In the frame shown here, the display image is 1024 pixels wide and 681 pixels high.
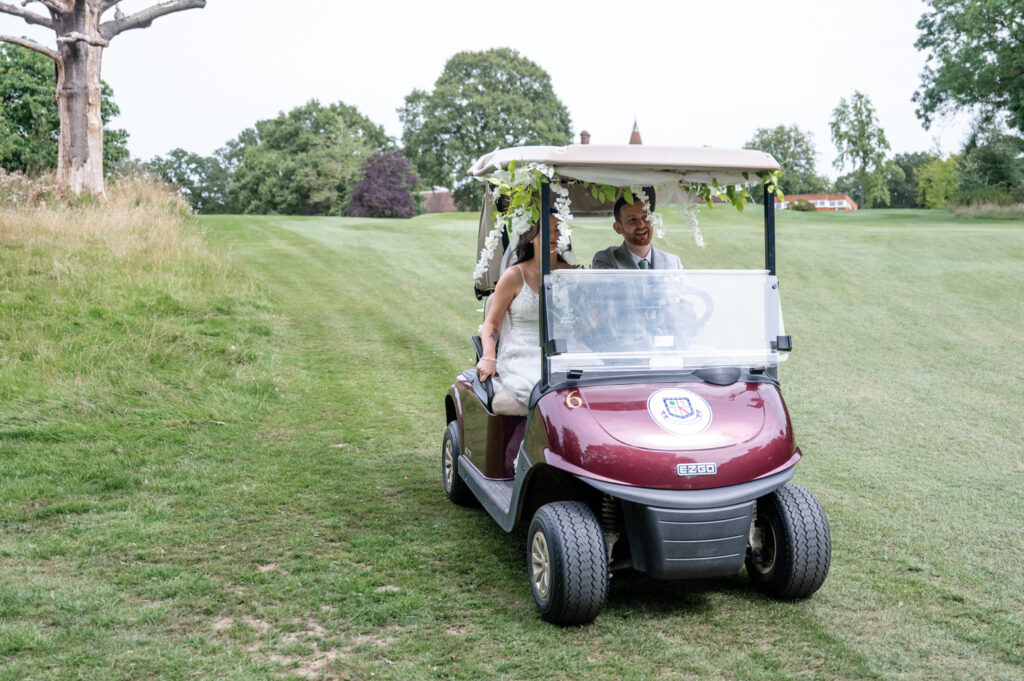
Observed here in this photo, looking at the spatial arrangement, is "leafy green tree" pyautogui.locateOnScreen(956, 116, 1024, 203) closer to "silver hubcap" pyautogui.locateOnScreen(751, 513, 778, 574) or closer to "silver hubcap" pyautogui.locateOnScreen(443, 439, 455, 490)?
"silver hubcap" pyautogui.locateOnScreen(443, 439, 455, 490)

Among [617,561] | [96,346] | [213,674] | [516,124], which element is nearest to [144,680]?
[213,674]

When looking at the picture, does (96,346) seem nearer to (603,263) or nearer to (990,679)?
(603,263)

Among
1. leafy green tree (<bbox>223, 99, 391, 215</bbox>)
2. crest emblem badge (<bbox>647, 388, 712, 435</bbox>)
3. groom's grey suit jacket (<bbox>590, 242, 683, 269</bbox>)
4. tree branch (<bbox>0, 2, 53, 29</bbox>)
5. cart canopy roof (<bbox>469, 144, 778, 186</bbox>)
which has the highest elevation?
leafy green tree (<bbox>223, 99, 391, 215</bbox>)

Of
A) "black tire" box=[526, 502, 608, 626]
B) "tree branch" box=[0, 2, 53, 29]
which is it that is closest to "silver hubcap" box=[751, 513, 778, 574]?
"black tire" box=[526, 502, 608, 626]

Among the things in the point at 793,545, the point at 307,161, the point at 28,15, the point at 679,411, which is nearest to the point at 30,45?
the point at 28,15

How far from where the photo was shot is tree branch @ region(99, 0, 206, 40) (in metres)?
13.7

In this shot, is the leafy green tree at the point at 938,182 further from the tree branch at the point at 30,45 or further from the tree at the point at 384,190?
the tree branch at the point at 30,45

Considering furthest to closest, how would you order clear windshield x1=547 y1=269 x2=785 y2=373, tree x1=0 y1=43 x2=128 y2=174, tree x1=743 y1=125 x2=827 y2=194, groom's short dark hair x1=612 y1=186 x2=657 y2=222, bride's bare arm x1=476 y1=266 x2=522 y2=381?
tree x1=743 y1=125 x2=827 y2=194 → tree x1=0 y1=43 x2=128 y2=174 → groom's short dark hair x1=612 y1=186 x2=657 y2=222 → bride's bare arm x1=476 y1=266 x2=522 y2=381 → clear windshield x1=547 y1=269 x2=785 y2=373

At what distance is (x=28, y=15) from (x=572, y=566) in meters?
13.6

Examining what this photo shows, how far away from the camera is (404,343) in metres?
9.52

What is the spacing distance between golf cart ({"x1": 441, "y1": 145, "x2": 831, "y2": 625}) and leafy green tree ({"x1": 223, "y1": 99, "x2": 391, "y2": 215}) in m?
40.6

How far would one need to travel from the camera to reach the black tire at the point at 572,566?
3145 millimetres

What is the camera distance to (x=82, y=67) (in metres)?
13.6

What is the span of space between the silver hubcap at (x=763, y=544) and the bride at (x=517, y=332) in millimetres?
1143
